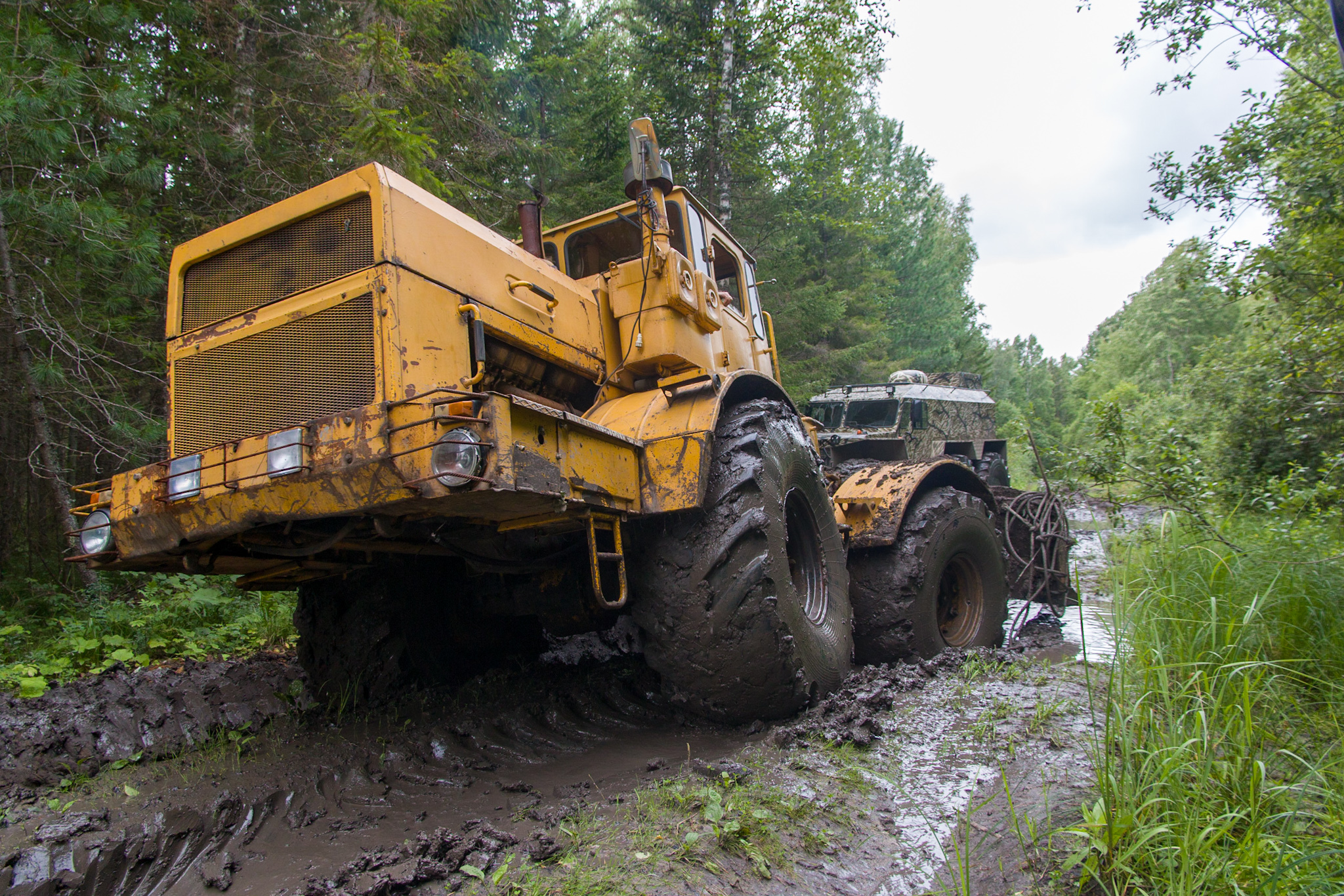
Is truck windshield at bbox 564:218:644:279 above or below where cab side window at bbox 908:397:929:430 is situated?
above

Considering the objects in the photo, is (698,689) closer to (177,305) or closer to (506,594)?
(506,594)

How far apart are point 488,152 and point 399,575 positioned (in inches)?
295

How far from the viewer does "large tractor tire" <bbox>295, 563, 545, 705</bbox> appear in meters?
4.12

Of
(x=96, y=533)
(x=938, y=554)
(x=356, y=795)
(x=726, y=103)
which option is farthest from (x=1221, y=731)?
(x=726, y=103)

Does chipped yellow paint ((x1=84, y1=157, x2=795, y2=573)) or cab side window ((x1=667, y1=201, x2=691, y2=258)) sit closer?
chipped yellow paint ((x1=84, y1=157, x2=795, y2=573))

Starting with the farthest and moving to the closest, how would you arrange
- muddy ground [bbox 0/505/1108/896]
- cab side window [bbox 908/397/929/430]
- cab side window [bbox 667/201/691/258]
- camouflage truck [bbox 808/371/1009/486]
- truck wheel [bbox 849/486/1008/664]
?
cab side window [bbox 908/397/929/430], camouflage truck [bbox 808/371/1009/486], truck wheel [bbox 849/486/1008/664], cab side window [bbox 667/201/691/258], muddy ground [bbox 0/505/1108/896]

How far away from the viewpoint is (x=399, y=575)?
13.7 ft


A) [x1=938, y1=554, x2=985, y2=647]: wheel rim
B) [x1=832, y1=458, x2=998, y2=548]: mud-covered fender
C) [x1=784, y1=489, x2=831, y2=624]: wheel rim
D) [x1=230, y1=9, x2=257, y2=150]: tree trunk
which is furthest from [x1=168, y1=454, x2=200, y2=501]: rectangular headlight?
[x1=230, y1=9, x2=257, y2=150]: tree trunk

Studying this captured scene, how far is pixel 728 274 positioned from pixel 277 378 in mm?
3170

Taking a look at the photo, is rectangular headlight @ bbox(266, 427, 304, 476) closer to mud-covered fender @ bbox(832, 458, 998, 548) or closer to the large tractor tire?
the large tractor tire

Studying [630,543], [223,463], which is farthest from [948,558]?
[223,463]

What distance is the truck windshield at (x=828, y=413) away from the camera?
989cm

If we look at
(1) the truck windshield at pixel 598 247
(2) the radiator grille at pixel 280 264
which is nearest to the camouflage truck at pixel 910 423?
(1) the truck windshield at pixel 598 247

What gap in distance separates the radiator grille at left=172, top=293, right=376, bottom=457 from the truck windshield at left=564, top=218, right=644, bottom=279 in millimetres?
2035
